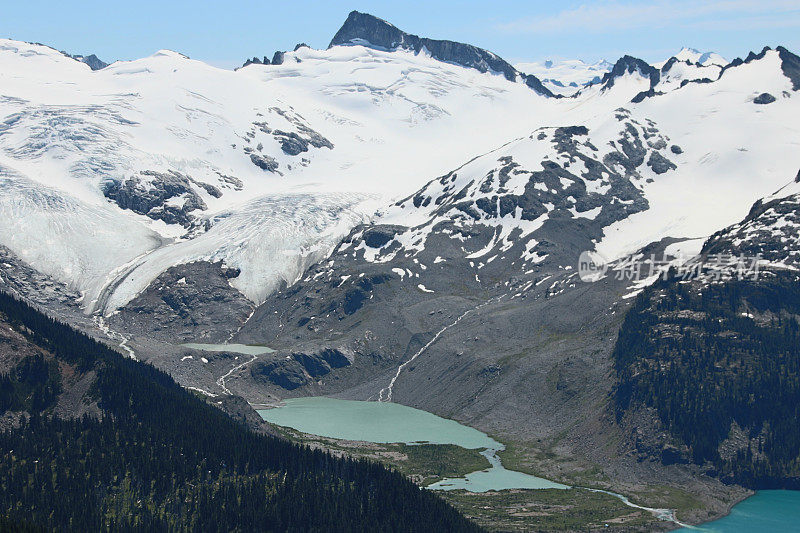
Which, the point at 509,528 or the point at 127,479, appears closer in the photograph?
the point at 127,479

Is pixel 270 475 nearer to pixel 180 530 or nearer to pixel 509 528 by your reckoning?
pixel 180 530

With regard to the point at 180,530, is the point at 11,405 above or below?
above

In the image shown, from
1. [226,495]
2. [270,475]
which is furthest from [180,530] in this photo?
[270,475]

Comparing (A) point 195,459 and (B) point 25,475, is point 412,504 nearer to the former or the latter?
(A) point 195,459

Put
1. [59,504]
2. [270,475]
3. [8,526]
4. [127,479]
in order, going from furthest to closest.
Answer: [270,475] < [127,479] < [59,504] < [8,526]

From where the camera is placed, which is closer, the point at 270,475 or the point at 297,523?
the point at 297,523

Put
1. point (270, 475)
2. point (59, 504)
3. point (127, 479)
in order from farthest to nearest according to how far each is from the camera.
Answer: point (270, 475) → point (127, 479) → point (59, 504)

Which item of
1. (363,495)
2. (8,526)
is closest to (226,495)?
(363,495)

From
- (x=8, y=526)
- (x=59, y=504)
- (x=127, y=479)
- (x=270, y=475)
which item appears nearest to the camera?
(x=8, y=526)

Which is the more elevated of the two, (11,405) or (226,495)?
(11,405)
